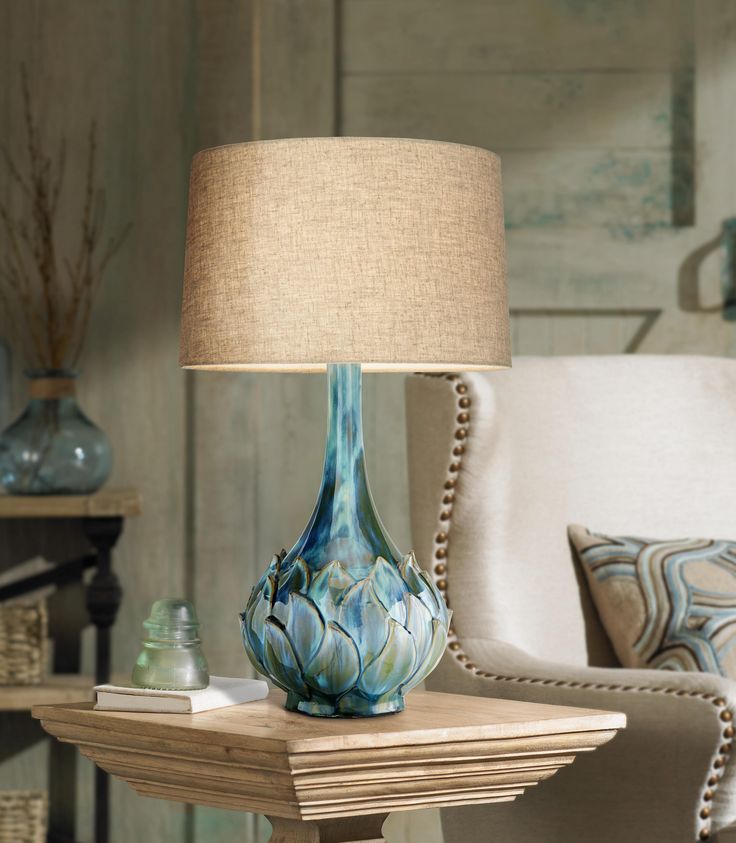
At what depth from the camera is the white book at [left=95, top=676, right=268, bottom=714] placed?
48.9 inches

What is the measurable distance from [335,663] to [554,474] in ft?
2.32

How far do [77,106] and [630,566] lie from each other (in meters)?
1.57

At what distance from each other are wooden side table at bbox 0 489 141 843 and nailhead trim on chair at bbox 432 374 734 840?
30.8 inches

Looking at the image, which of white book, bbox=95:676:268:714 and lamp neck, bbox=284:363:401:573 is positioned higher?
lamp neck, bbox=284:363:401:573

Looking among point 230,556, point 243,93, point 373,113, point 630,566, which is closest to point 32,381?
point 230,556

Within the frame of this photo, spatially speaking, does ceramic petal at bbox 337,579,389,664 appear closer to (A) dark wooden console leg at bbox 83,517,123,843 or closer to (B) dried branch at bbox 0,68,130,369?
(A) dark wooden console leg at bbox 83,517,123,843

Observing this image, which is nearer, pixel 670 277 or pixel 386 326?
pixel 386 326

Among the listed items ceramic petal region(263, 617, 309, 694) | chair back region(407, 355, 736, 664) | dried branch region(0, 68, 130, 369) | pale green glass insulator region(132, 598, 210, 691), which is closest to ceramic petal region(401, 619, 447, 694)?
ceramic petal region(263, 617, 309, 694)

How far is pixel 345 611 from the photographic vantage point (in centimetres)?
120

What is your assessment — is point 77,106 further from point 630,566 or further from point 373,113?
point 630,566

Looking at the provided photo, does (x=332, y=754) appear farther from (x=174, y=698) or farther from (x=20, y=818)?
(x=20, y=818)

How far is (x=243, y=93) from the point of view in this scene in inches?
100

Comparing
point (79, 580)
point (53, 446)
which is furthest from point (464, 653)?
point (79, 580)

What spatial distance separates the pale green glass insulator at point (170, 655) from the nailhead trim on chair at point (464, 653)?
16.7 inches
